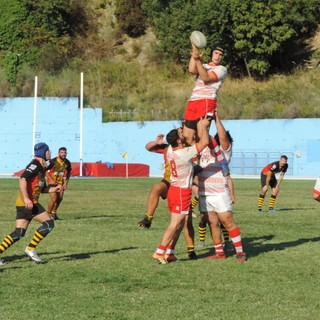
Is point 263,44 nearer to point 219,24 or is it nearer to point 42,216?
point 219,24

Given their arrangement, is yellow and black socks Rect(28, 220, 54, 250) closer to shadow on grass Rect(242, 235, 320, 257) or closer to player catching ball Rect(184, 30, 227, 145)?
player catching ball Rect(184, 30, 227, 145)

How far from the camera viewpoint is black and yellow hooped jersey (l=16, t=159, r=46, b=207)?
1322cm

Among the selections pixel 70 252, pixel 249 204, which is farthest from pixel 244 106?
pixel 70 252

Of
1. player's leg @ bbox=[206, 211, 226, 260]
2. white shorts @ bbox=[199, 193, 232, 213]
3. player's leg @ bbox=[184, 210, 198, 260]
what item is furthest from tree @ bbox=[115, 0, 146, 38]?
white shorts @ bbox=[199, 193, 232, 213]

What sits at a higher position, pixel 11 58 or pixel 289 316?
pixel 11 58

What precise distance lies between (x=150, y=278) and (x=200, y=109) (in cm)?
277

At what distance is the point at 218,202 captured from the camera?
13719mm

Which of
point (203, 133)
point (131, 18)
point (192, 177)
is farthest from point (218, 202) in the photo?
point (131, 18)

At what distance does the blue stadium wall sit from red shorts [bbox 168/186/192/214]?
5186cm

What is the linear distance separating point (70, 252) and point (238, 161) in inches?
2030

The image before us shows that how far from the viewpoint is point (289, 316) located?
29.9 feet

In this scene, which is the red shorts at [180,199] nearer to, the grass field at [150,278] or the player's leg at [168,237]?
the player's leg at [168,237]

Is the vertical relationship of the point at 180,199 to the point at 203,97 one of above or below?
below

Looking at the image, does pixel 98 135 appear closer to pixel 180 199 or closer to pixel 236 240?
pixel 236 240
